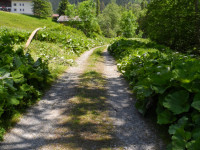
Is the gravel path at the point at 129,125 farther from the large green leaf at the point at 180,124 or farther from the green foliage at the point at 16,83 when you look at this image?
the green foliage at the point at 16,83

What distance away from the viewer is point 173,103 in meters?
3.68

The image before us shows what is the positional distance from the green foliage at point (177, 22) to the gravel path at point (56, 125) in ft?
Answer: 48.1

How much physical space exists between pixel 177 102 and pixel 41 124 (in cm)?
295

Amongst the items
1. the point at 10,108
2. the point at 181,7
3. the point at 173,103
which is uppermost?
the point at 181,7


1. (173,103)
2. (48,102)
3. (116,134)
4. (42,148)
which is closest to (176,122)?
(173,103)

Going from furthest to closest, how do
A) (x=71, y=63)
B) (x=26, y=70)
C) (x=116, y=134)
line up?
(x=71, y=63) < (x=26, y=70) < (x=116, y=134)

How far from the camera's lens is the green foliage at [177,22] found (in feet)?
59.3

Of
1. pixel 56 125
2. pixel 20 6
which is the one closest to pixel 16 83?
pixel 56 125

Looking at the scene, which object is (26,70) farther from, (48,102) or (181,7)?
(181,7)

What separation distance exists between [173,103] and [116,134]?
1.30 m

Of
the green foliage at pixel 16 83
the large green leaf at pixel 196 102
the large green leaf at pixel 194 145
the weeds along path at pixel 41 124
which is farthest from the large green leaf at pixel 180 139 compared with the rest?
the green foliage at pixel 16 83

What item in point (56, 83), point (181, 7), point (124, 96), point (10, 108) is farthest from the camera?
point (181, 7)

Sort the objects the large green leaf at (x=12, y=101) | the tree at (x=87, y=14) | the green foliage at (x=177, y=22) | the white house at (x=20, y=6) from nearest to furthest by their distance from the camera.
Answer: the large green leaf at (x=12, y=101) < the green foliage at (x=177, y=22) < the tree at (x=87, y=14) < the white house at (x=20, y=6)

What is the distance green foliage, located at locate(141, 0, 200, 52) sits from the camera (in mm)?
18062
